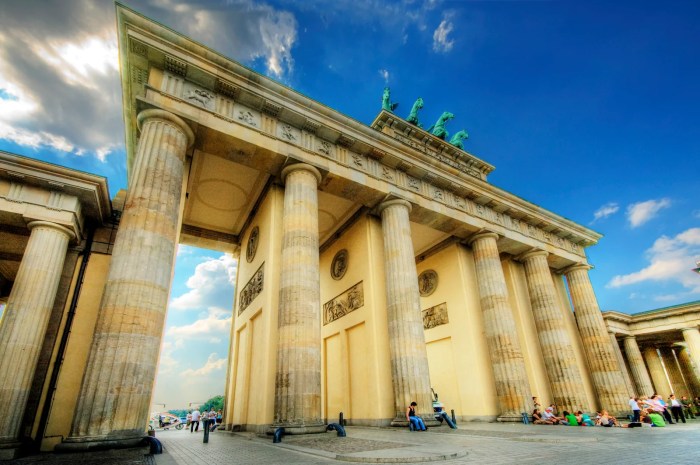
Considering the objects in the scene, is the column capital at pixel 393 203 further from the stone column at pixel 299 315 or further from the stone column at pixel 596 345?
the stone column at pixel 596 345

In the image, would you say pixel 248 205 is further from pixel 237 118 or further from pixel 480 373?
pixel 480 373

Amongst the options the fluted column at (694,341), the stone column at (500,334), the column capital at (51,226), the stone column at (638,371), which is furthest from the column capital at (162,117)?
the fluted column at (694,341)

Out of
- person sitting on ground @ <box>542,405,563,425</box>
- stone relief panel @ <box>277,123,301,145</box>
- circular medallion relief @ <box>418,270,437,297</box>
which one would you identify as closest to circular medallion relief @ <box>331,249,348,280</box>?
A: circular medallion relief @ <box>418,270,437,297</box>

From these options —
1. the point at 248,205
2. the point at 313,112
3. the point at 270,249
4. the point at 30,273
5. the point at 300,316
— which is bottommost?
the point at 300,316

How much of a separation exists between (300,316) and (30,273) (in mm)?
7414

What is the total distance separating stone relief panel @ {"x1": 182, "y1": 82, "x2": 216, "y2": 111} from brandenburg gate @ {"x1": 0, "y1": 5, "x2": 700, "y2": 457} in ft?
0.14

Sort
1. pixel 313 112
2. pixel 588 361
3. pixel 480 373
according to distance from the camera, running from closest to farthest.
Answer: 1. pixel 313 112
2. pixel 480 373
3. pixel 588 361

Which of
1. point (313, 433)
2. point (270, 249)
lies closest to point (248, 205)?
point (270, 249)

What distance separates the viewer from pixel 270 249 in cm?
1148

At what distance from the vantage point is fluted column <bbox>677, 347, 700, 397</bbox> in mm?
31234

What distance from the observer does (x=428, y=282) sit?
60.8ft

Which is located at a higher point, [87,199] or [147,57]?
[147,57]

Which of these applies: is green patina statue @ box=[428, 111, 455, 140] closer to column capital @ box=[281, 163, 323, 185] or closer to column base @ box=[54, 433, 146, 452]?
column capital @ box=[281, 163, 323, 185]

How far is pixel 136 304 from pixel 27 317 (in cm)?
433
